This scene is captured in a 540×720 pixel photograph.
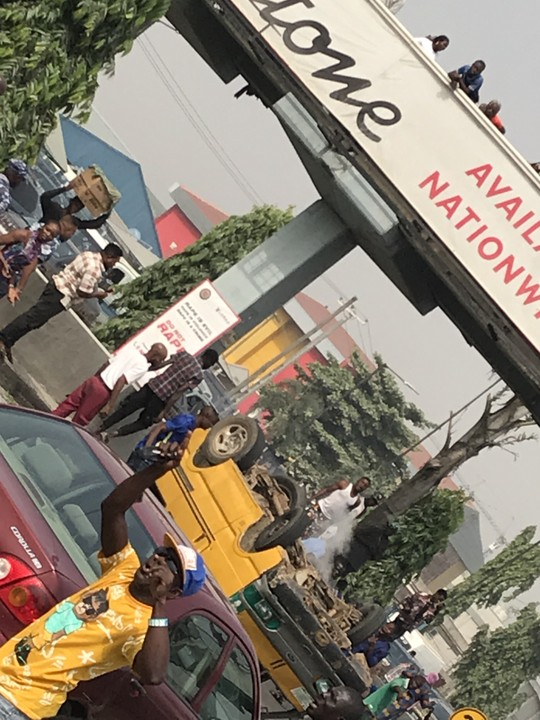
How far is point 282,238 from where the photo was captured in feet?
41.9

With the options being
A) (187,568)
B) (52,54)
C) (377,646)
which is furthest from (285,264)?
(187,568)

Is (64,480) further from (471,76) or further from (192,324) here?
(471,76)

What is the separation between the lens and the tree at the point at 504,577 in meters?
41.2

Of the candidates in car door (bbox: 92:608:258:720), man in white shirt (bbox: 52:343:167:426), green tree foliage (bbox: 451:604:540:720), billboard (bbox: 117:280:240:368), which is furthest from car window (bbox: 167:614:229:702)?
green tree foliage (bbox: 451:604:540:720)

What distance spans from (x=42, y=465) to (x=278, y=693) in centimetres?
555

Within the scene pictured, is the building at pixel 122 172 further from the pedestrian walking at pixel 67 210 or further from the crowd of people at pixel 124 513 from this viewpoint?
the pedestrian walking at pixel 67 210

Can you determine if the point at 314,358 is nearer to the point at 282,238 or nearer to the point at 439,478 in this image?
the point at 439,478

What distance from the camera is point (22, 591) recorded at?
12.9 feet

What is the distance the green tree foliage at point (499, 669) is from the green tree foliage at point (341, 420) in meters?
11.7

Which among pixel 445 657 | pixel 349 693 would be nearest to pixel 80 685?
pixel 349 693

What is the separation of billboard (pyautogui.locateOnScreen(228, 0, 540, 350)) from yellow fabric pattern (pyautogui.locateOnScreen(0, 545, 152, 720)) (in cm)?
833

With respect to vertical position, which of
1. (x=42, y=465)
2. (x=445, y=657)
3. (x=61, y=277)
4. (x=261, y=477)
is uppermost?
(x=61, y=277)

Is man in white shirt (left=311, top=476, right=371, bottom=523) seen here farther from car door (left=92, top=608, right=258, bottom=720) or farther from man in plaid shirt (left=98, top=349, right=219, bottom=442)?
car door (left=92, top=608, right=258, bottom=720)

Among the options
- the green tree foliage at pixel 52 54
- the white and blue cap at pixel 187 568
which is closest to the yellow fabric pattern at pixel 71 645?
the white and blue cap at pixel 187 568
